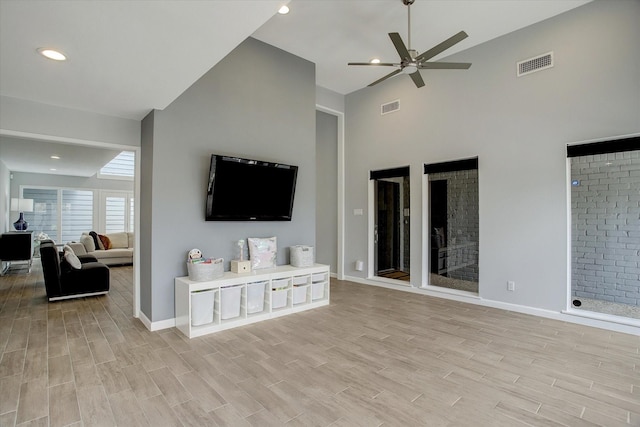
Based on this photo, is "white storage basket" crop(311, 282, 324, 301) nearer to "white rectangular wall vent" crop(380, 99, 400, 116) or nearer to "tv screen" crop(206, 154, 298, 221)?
"tv screen" crop(206, 154, 298, 221)

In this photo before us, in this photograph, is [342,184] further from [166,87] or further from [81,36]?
[81,36]

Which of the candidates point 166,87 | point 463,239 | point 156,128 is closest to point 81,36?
point 166,87

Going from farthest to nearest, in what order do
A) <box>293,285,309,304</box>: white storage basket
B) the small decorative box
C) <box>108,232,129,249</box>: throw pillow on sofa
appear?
<box>108,232,129,249</box>: throw pillow on sofa → <box>293,285,309,304</box>: white storage basket → the small decorative box

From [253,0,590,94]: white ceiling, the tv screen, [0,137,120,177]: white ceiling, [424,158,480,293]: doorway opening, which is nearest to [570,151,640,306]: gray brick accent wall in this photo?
[424,158,480,293]: doorway opening

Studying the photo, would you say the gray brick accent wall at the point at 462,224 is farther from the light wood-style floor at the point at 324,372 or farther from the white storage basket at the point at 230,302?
the white storage basket at the point at 230,302

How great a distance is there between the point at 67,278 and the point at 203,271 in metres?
2.95

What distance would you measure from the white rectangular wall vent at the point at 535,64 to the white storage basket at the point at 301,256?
3.83 m

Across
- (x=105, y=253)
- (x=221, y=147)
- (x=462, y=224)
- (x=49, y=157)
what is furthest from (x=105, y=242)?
(x=462, y=224)

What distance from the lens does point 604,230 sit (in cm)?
401

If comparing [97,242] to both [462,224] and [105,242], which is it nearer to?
[105,242]

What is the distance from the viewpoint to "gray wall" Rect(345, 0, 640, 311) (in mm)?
3645

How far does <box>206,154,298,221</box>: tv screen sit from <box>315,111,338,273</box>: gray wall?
7.38 feet

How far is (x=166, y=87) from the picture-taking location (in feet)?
10.1

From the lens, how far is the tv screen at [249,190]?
3916 millimetres
